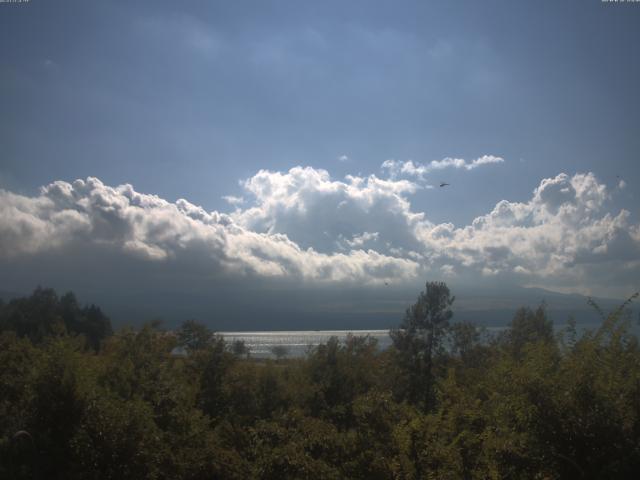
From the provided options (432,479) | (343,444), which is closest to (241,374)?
(343,444)

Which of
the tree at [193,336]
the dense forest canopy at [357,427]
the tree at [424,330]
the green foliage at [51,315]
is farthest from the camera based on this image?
the green foliage at [51,315]

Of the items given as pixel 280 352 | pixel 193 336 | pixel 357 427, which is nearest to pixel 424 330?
pixel 280 352

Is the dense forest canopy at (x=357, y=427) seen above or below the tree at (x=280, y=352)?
above

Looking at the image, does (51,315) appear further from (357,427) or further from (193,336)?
(357,427)

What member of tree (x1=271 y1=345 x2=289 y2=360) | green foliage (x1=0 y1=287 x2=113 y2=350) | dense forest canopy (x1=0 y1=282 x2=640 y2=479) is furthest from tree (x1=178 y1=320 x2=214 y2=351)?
green foliage (x1=0 y1=287 x2=113 y2=350)

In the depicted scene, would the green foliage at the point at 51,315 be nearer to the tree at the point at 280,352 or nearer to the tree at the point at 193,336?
the tree at the point at 280,352

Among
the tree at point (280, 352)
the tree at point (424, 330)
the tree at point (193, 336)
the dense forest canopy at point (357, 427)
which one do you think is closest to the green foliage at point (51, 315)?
Result: the tree at point (280, 352)

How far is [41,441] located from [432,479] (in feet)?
33.0

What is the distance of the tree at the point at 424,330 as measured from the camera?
37.4 metres

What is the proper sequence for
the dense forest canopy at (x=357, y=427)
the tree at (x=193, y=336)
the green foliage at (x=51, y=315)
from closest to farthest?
1. the dense forest canopy at (x=357, y=427)
2. the tree at (x=193, y=336)
3. the green foliage at (x=51, y=315)

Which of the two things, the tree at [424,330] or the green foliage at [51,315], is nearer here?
the tree at [424,330]

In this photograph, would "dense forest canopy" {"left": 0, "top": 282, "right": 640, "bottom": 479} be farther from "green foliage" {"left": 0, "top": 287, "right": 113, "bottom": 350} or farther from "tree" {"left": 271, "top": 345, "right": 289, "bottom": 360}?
"green foliage" {"left": 0, "top": 287, "right": 113, "bottom": 350}

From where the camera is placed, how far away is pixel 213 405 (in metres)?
25.1

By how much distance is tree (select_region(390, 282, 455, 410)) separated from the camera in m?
37.4
